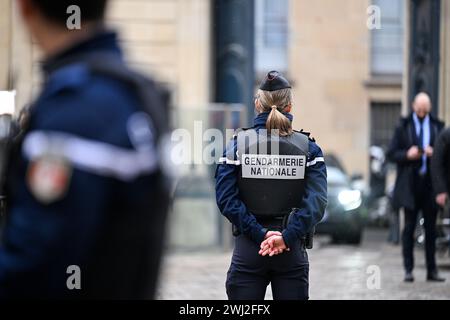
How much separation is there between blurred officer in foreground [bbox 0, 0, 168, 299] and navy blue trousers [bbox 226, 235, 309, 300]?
3094mm

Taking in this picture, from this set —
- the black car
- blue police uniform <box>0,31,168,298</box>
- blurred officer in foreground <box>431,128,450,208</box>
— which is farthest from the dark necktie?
blue police uniform <box>0,31,168,298</box>

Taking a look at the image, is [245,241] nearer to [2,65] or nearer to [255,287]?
[255,287]

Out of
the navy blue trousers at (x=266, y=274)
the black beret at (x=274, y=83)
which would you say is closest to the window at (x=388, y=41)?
the black beret at (x=274, y=83)

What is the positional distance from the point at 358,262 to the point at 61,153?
1275 cm

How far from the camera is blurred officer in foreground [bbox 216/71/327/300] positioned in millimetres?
5648

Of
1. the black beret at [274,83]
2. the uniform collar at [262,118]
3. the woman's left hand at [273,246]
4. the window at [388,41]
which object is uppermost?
the window at [388,41]

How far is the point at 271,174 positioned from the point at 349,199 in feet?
41.5

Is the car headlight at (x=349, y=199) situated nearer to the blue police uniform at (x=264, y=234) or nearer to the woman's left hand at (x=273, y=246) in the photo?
the blue police uniform at (x=264, y=234)

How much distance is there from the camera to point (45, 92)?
→ 8.21 ft

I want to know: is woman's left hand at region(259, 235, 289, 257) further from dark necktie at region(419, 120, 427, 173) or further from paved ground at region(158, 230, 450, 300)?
dark necktie at region(419, 120, 427, 173)

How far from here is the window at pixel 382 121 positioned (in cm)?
3247

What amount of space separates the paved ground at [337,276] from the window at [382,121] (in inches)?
582
